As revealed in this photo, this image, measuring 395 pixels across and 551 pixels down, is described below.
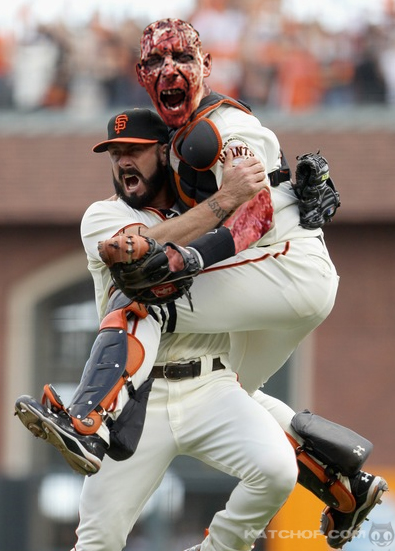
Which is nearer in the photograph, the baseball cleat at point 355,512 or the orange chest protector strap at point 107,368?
the orange chest protector strap at point 107,368

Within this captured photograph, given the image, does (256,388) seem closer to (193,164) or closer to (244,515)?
(244,515)

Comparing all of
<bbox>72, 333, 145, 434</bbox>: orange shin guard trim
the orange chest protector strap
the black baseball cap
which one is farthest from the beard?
<bbox>72, 333, 145, 434</bbox>: orange shin guard trim

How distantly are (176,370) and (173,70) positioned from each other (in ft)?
4.16

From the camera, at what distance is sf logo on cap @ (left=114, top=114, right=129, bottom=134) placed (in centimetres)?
601

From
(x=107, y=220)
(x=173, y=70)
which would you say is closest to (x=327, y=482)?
(x=107, y=220)

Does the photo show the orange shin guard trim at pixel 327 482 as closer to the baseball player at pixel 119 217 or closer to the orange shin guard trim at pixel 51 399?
the baseball player at pixel 119 217

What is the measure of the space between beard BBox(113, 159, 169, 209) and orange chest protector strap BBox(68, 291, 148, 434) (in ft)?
1.57

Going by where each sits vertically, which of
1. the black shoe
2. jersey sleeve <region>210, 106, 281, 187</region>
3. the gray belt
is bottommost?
the black shoe

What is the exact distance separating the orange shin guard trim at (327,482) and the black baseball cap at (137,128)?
148 cm

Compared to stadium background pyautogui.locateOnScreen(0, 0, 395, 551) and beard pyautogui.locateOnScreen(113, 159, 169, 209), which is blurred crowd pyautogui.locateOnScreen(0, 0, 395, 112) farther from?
beard pyautogui.locateOnScreen(113, 159, 169, 209)

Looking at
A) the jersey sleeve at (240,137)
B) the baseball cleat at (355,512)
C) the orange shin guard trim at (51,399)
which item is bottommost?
the baseball cleat at (355,512)

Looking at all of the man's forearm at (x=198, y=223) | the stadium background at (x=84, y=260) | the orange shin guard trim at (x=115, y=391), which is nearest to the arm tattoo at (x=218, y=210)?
the man's forearm at (x=198, y=223)

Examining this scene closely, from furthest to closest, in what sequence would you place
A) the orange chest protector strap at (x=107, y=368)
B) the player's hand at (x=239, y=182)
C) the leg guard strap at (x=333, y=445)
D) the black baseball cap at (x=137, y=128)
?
the leg guard strap at (x=333, y=445), the black baseball cap at (x=137, y=128), the player's hand at (x=239, y=182), the orange chest protector strap at (x=107, y=368)

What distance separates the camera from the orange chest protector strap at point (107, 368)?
5.51 m
